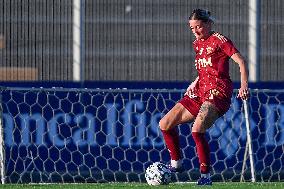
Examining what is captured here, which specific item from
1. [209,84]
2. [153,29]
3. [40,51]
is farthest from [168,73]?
[209,84]

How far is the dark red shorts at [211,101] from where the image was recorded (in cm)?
1175

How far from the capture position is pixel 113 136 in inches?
567

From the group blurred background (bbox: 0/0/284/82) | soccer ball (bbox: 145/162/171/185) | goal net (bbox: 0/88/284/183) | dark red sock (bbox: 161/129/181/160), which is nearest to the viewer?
soccer ball (bbox: 145/162/171/185)

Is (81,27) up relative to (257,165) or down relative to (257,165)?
up

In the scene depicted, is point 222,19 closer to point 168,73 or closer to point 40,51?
point 168,73

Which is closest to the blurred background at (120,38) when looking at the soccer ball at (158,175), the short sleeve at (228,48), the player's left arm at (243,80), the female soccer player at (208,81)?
the soccer ball at (158,175)

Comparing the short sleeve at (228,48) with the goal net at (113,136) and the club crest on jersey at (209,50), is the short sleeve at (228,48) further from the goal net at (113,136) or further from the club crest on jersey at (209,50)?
the goal net at (113,136)

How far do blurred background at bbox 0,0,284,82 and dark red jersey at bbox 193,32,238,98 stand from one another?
3.25 metres

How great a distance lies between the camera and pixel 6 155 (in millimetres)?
14195

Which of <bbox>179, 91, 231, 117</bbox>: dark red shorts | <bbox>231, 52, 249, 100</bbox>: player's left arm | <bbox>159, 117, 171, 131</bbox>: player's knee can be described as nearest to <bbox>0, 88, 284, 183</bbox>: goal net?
<bbox>159, 117, 171, 131</bbox>: player's knee

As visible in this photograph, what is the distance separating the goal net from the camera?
46.8ft

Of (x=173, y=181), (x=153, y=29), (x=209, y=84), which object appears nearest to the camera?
(x=209, y=84)

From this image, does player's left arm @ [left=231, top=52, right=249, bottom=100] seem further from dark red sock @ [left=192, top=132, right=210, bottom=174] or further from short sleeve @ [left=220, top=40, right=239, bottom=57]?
dark red sock @ [left=192, top=132, right=210, bottom=174]

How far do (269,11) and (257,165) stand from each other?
75.2 inches
